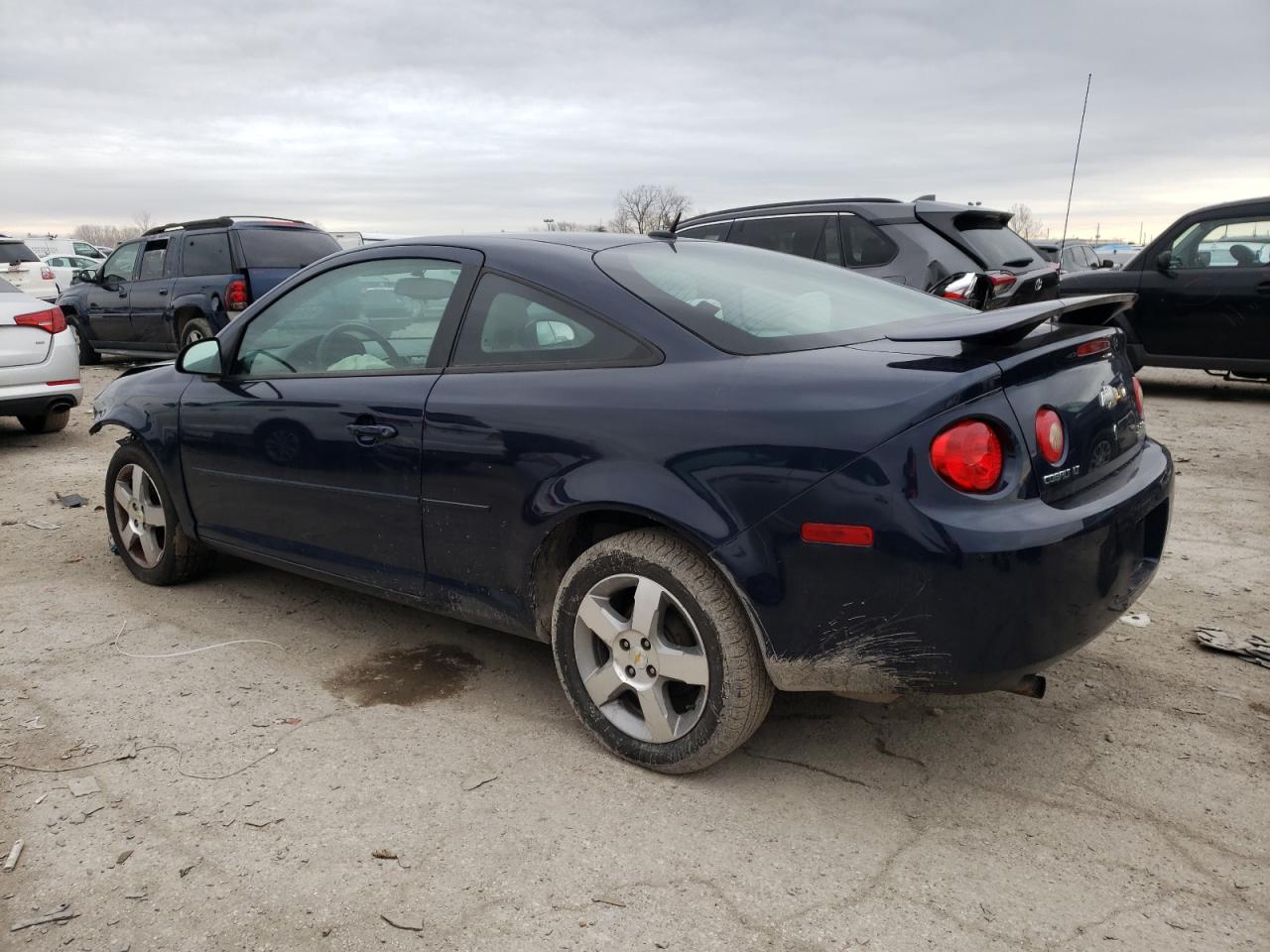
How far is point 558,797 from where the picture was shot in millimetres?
2754

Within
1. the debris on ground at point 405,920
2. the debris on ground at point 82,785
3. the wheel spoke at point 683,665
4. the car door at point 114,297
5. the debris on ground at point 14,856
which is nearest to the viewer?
the debris on ground at point 405,920

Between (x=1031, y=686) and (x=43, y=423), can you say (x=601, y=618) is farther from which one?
(x=43, y=423)

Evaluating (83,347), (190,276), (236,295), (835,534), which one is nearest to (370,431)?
(835,534)

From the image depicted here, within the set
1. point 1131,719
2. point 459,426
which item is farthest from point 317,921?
point 1131,719

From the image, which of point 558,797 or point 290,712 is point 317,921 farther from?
point 290,712

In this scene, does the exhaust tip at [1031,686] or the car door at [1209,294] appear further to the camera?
the car door at [1209,294]

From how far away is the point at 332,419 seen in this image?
3465 mm

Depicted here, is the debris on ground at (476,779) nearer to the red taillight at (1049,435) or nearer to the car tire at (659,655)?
the car tire at (659,655)

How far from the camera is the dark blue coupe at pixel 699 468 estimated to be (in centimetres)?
239

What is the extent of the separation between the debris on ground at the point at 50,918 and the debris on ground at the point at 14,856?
0.25 m

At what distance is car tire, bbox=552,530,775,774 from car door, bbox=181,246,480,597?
2.27 ft

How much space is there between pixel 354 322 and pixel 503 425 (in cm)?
103

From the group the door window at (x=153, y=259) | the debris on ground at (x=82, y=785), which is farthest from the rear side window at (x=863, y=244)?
the door window at (x=153, y=259)

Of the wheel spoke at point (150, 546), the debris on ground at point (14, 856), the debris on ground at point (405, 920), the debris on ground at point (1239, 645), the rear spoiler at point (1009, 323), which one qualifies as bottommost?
the debris on ground at point (14, 856)
